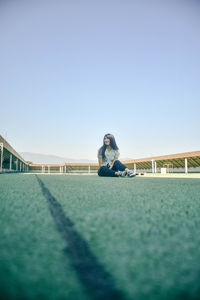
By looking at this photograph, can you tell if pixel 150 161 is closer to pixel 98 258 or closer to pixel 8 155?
pixel 8 155

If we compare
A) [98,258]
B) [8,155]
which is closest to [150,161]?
[8,155]

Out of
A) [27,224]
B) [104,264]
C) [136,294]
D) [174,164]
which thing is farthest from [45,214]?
[174,164]

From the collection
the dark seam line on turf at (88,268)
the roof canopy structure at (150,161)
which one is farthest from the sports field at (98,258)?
the roof canopy structure at (150,161)

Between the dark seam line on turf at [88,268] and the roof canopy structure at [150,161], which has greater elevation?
the roof canopy structure at [150,161]

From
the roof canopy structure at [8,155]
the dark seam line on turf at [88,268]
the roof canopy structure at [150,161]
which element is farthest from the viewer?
the roof canopy structure at [150,161]

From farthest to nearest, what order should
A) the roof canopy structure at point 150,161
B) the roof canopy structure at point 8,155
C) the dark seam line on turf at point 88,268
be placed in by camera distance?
1. the roof canopy structure at point 150,161
2. the roof canopy structure at point 8,155
3. the dark seam line on turf at point 88,268

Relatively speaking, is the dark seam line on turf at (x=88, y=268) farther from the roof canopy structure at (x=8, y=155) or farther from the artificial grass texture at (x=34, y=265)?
the roof canopy structure at (x=8, y=155)

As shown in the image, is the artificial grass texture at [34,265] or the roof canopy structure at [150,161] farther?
the roof canopy structure at [150,161]

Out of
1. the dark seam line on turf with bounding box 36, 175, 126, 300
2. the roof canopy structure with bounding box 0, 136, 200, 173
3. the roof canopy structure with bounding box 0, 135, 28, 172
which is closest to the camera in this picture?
the dark seam line on turf with bounding box 36, 175, 126, 300

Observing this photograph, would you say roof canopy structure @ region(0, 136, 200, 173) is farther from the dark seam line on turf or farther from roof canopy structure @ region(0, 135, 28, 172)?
the dark seam line on turf

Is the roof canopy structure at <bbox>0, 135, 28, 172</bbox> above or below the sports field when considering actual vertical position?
above

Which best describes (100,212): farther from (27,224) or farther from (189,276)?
(189,276)

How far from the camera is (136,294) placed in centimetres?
40

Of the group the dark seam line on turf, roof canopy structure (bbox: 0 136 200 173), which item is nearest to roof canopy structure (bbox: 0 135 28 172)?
roof canopy structure (bbox: 0 136 200 173)
